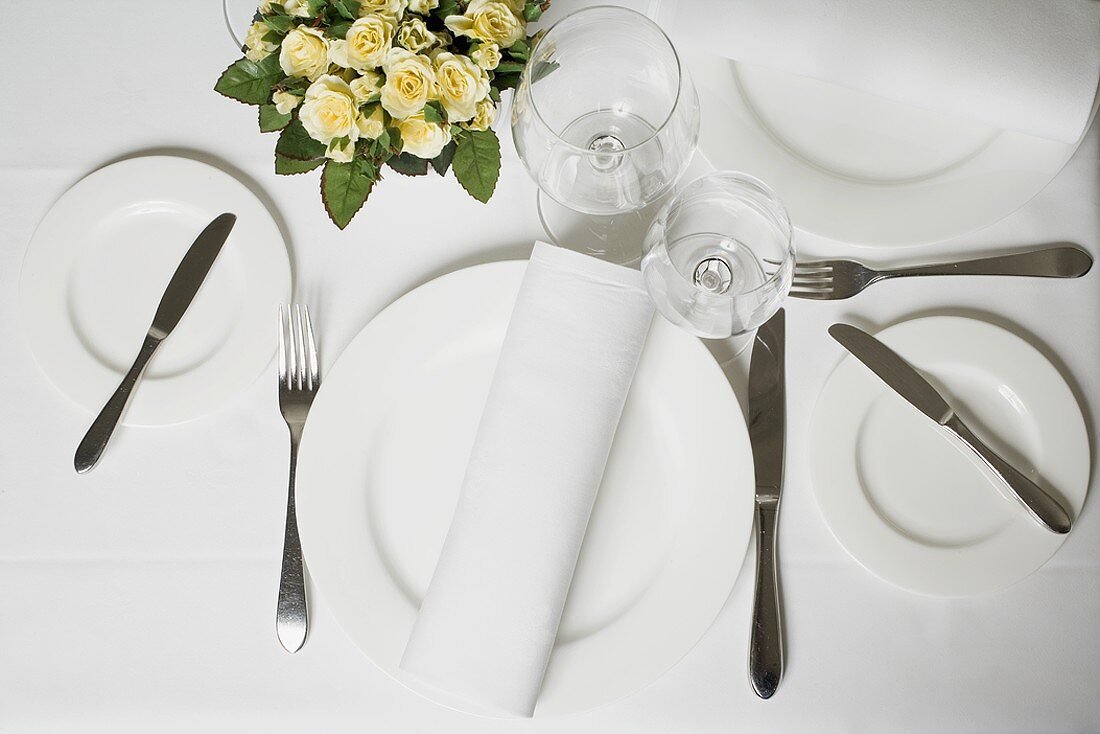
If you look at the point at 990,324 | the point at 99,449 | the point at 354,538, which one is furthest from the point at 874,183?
the point at 99,449

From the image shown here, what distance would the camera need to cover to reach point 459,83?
0.59 metres

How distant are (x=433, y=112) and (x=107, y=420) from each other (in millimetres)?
456

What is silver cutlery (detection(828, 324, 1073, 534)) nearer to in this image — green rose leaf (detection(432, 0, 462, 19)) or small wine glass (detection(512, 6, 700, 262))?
small wine glass (detection(512, 6, 700, 262))

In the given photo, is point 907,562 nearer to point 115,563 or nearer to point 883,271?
point 883,271

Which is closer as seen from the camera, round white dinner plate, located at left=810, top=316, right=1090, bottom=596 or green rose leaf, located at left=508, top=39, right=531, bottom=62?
green rose leaf, located at left=508, top=39, right=531, bottom=62

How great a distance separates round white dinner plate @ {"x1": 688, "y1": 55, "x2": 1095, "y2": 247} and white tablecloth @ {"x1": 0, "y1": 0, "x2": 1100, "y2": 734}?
0.06 m

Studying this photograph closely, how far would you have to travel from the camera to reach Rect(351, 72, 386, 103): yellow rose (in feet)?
1.93

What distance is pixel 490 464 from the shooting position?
697 millimetres

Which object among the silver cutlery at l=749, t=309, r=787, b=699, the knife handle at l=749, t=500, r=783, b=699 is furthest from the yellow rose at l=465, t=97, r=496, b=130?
the knife handle at l=749, t=500, r=783, b=699

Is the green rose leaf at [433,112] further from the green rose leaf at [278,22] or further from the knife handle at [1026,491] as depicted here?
the knife handle at [1026,491]

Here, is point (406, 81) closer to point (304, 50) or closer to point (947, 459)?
point (304, 50)

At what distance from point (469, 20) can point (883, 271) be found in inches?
19.3

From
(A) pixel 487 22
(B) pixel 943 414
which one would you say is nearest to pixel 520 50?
(A) pixel 487 22

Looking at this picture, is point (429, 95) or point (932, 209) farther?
point (932, 209)
